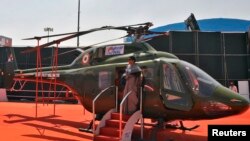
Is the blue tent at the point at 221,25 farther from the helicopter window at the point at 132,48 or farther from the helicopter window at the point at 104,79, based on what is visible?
the helicopter window at the point at 104,79

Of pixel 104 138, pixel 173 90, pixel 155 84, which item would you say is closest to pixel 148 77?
pixel 155 84

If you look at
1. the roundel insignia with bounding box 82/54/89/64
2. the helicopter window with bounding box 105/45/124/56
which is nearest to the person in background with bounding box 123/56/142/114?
the helicopter window with bounding box 105/45/124/56

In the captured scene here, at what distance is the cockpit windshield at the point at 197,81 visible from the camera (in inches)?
347

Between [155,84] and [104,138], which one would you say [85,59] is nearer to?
[155,84]

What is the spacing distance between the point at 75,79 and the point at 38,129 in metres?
2.44

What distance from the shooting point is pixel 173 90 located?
9156mm

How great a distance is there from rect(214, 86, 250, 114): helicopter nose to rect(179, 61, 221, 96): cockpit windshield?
0.27 meters

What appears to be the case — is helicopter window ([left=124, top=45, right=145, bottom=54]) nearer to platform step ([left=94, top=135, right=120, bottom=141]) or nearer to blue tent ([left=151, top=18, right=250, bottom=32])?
platform step ([left=94, top=135, right=120, bottom=141])

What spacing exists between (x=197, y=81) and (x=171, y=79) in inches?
31.2

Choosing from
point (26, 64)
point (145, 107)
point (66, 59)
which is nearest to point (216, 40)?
point (66, 59)

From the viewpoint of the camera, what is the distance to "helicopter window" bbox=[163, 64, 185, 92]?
30.0 feet

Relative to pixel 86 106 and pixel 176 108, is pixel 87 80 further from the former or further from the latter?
pixel 176 108

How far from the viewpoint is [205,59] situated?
91.0ft

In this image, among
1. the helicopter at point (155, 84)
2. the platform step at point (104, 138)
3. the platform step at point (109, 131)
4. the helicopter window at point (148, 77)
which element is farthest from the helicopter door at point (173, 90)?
the platform step at point (104, 138)
